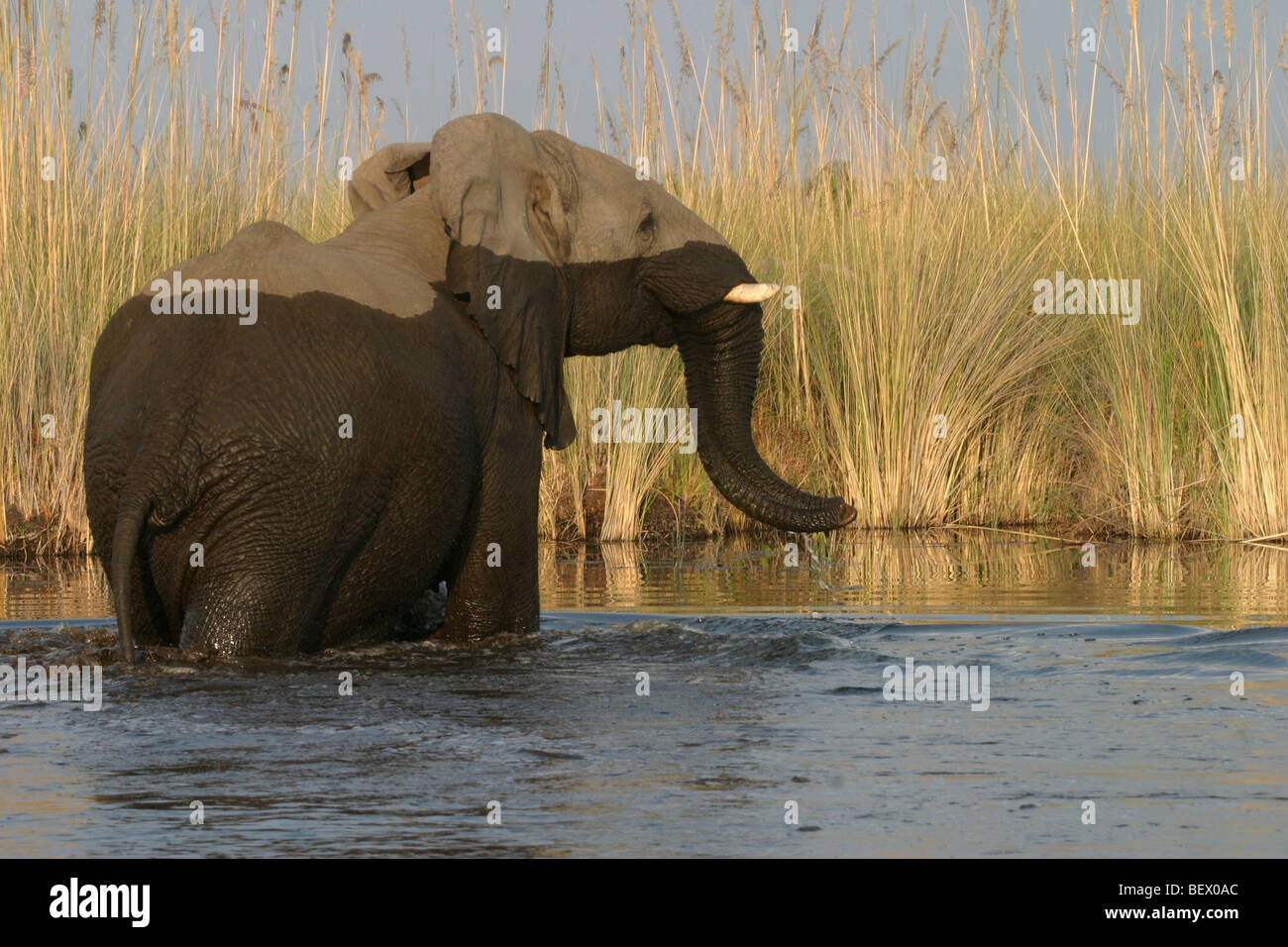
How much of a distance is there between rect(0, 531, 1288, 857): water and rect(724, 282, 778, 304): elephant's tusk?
1.22m

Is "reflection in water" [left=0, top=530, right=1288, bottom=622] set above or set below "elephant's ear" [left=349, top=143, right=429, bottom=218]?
below

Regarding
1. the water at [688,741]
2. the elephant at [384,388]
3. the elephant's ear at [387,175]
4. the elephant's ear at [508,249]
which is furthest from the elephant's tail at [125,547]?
the elephant's ear at [387,175]

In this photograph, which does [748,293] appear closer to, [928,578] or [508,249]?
[508,249]

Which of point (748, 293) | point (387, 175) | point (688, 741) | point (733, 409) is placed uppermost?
point (387, 175)

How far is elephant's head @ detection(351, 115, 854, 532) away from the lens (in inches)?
242

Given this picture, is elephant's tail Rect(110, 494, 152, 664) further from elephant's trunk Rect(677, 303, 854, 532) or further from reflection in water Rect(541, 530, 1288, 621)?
reflection in water Rect(541, 530, 1288, 621)

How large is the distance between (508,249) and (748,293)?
1027 millimetres

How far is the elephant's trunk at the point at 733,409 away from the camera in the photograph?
689 centimetres

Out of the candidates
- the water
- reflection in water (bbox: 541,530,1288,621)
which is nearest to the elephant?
the water

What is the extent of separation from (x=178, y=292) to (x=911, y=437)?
6615mm

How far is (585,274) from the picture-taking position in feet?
21.8

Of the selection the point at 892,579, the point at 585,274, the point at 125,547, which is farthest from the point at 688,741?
the point at 892,579

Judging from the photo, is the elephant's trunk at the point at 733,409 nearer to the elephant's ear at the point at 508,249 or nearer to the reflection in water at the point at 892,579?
the elephant's ear at the point at 508,249
